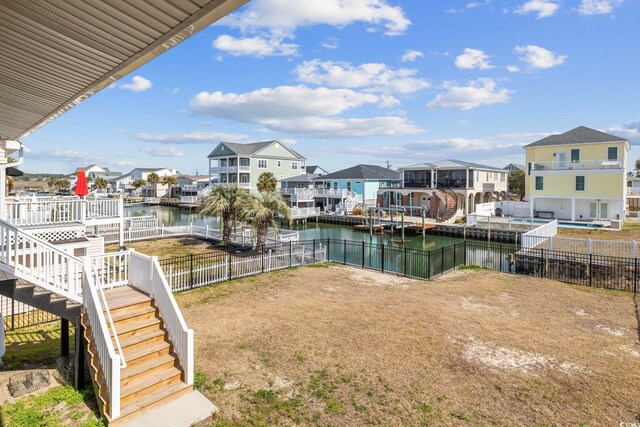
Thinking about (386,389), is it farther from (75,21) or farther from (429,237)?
(429,237)

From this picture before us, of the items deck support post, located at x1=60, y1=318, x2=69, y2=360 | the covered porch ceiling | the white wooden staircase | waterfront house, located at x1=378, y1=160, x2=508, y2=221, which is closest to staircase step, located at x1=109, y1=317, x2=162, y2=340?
the white wooden staircase

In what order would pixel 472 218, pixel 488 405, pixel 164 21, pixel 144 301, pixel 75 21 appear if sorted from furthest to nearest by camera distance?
pixel 472 218
pixel 144 301
pixel 488 405
pixel 75 21
pixel 164 21

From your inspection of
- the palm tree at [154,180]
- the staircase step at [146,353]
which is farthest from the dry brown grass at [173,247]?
the palm tree at [154,180]

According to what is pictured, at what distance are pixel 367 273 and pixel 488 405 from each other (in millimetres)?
10614

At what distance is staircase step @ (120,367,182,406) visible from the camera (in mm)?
6082

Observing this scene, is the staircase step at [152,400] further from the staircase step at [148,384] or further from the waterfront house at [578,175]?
the waterfront house at [578,175]

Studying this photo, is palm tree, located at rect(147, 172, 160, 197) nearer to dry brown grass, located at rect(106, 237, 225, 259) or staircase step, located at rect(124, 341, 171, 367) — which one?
dry brown grass, located at rect(106, 237, 225, 259)

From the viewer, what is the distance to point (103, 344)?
634 cm

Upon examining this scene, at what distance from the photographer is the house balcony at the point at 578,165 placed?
33906 millimetres

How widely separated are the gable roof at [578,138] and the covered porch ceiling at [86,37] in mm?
43252

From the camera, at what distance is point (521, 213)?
4153 centimetres

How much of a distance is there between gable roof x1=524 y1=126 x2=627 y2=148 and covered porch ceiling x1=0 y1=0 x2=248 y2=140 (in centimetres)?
4325

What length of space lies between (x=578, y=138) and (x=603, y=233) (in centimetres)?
1384

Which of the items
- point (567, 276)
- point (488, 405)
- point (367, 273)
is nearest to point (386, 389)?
point (488, 405)
